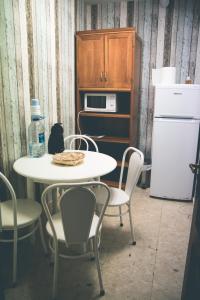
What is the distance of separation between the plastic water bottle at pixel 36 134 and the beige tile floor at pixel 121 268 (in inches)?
32.2

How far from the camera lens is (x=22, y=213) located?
5.89 feet

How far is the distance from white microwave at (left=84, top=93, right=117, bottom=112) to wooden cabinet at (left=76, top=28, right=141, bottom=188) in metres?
0.06

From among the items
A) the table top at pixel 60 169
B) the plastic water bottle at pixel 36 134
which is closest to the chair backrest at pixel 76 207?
the table top at pixel 60 169

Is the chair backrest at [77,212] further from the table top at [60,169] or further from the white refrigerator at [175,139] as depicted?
the white refrigerator at [175,139]

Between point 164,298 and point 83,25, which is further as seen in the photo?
point 83,25

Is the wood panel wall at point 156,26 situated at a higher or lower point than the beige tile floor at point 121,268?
higher

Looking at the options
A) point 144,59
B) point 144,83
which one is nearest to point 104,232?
point 144,83

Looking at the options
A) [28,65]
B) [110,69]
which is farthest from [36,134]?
[110,69]

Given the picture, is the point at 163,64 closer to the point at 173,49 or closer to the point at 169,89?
the point at 173,49

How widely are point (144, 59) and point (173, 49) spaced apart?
1.30 feet

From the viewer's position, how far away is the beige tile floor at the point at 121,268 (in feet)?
5.42

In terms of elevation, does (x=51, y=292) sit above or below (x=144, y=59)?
below

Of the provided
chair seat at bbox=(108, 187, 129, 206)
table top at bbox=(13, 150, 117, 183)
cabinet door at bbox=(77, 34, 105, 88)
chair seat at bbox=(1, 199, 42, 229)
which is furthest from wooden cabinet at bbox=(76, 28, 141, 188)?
chair seat at bbox=(1, 199, 42, 229)

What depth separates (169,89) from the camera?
113 inches
